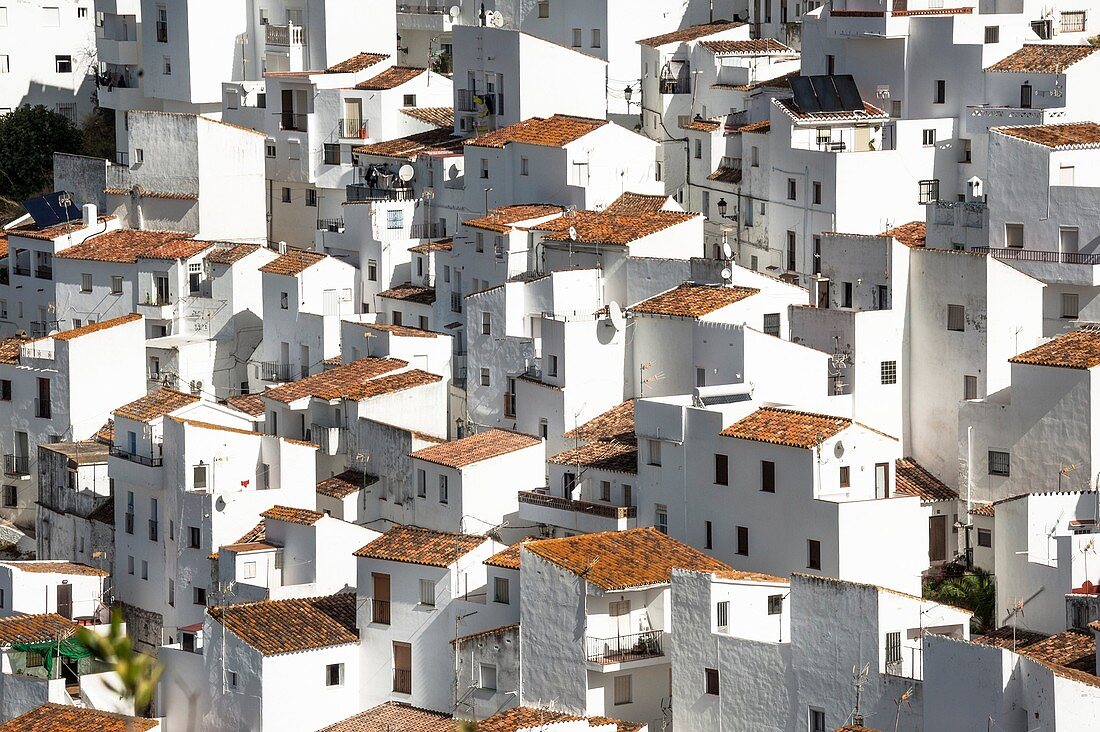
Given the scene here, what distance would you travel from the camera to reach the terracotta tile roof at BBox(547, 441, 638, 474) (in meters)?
52.3

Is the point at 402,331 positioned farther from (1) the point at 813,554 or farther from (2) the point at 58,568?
(1) the point at 813,554

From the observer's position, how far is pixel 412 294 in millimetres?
64000

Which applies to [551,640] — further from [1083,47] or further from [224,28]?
[224,28]

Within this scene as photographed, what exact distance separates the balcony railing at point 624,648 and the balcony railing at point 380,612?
550cm

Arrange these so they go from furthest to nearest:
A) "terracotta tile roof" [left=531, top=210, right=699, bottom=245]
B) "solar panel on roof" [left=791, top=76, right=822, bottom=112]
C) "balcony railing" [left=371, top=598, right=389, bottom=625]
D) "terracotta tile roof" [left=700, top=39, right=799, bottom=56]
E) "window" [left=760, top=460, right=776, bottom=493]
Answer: "terracotta tile roof" [left=700, top=39, right=799, bottom=56], "solar panel on roof" [left=791, top=76, right=822, bottom=112], "terracotta tile roof" [left=531, top=210, right=699, bottom=245], "balcony railing" [left=371, top=598, right=389, bottom=625], "window" [left=760, top=460, right=776, bottom=493]

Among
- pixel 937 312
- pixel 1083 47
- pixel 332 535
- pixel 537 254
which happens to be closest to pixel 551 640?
pixel 332 535

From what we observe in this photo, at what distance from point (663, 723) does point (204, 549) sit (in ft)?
42.3

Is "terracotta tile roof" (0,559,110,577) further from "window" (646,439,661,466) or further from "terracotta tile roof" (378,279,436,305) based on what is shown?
"window" (646,439,661,466)

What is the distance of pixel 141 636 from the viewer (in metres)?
57.9

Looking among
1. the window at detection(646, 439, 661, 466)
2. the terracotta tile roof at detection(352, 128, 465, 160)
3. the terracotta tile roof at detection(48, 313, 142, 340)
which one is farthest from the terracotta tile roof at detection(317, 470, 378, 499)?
the terracotta tile roof at detection(352, 128, 465, 160)

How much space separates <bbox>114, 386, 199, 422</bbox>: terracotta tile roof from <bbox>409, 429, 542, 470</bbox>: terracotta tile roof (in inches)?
260

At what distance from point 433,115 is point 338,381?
13.7 m

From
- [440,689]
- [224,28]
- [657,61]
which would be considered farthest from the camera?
[224,28]

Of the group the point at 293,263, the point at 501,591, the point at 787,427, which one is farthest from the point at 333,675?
the point at 293,263
